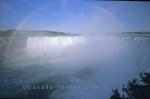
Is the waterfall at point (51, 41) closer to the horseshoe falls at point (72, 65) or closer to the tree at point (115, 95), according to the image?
the horseshoe falls at point (72, 65)

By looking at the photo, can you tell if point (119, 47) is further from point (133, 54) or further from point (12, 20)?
point (12, 20)

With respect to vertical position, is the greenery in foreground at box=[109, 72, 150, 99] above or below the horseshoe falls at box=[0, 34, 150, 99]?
below

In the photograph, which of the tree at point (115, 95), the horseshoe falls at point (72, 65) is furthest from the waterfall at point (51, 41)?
the tree at point (115, 95)

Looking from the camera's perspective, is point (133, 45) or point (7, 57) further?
point (133, 45)

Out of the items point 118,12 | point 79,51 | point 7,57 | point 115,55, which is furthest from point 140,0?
point 7,57

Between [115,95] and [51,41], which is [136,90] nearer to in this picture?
[115,95]

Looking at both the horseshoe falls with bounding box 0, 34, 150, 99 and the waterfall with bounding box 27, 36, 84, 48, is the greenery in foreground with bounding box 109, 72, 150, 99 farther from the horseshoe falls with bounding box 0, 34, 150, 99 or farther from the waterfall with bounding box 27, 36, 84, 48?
the waterfall with bounding box 27, 36, 84, 48

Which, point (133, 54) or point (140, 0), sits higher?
point (140, 0)

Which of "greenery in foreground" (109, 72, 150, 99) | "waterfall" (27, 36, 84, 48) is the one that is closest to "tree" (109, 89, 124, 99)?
"greenery in foreground" (109, 72, 150, 99)
